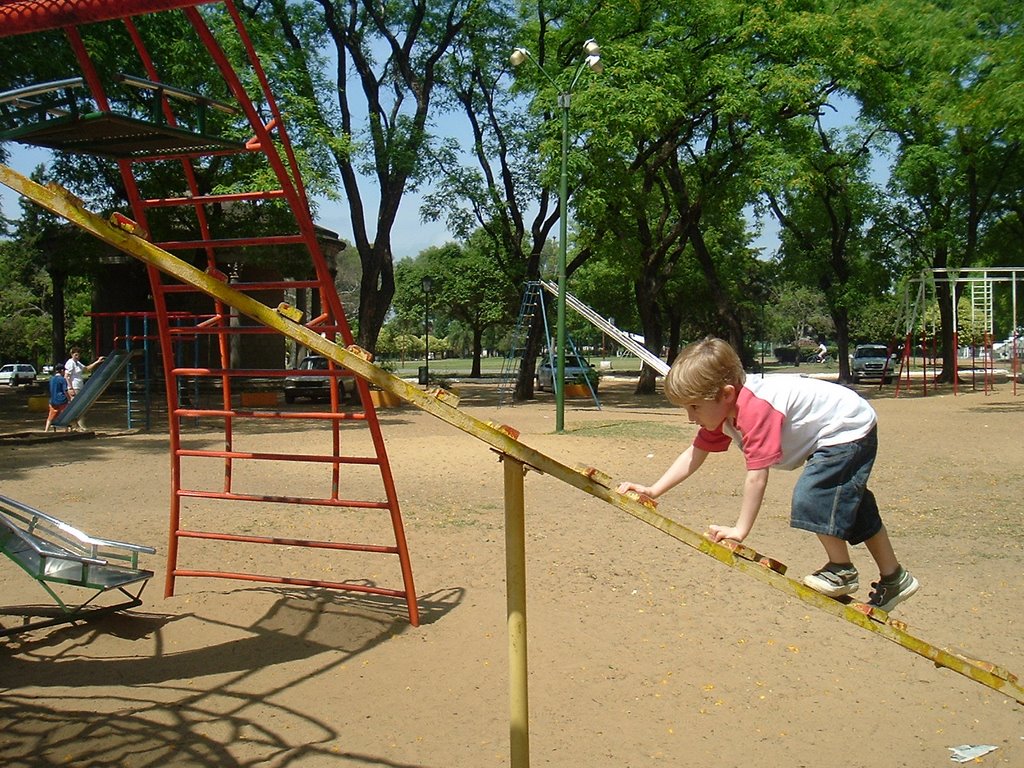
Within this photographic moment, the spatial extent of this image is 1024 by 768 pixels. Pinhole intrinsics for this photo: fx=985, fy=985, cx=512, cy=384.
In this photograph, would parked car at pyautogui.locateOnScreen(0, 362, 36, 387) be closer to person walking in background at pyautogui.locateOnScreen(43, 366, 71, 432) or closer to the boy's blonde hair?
person walking in background at pyautogui.locateOnScreen(43, 366, 71, 432)

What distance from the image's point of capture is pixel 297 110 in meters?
19.7

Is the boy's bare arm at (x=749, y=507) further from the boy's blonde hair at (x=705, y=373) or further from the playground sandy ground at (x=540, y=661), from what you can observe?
the playground sandy ground at (x=540, y=661)

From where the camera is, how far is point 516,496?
9.16ft

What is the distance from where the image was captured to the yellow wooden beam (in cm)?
269

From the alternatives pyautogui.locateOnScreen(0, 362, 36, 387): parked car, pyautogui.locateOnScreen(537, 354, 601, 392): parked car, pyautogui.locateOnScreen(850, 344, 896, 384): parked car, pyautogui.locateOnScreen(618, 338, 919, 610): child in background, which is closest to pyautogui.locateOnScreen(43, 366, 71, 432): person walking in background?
pyautogui.locateOnScreen(537, 354, 601, 392): parked car

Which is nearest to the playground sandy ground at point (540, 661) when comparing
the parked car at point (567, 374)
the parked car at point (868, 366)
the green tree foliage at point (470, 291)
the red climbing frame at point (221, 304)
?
the red climbing frame at point (221, 304)

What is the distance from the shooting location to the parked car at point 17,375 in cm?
4188

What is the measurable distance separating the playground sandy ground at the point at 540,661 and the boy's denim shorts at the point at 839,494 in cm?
119

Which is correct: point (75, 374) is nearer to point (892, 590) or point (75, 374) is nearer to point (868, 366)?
point (892, 590)

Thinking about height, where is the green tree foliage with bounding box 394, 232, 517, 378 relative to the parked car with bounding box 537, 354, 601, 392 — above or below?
above

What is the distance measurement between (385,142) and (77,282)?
23.9 metres

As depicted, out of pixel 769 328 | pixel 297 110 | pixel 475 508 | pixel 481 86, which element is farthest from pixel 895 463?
pixel 769 328

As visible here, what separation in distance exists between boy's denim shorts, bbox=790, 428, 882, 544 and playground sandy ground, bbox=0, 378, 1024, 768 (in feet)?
3.89

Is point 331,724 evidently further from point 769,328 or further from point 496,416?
point 769,328
